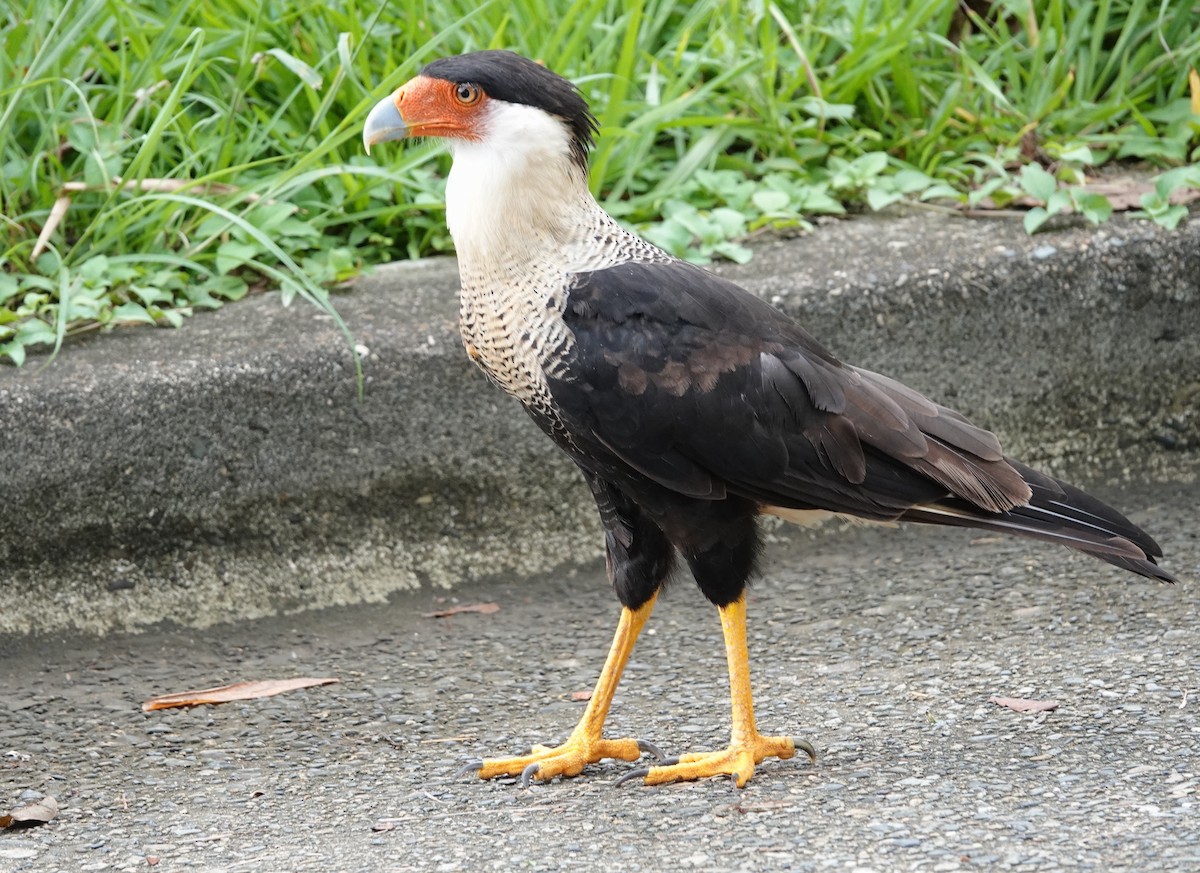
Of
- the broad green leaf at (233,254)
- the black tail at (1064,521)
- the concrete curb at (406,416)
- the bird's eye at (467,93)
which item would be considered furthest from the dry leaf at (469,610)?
the bird's eye at (467,93)

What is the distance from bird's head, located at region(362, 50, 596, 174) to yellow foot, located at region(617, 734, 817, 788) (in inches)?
49.0

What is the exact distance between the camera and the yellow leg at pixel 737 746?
9.92ft

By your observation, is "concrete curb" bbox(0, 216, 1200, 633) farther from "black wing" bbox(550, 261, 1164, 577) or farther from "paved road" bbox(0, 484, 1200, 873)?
"black wing" bbox(550, 261, 1164, 577)

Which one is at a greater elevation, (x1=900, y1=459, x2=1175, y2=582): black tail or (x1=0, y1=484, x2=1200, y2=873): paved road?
(x1=900, y1=459, x2=1175, y2=582): black tail

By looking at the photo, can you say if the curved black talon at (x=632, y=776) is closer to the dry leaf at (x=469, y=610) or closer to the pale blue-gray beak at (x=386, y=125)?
the dry leaf at (x=469, y=610)

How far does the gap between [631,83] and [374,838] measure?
2.89 meters

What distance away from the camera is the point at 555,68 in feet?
15.5

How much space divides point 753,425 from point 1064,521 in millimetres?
665

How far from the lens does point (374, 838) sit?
109 inches

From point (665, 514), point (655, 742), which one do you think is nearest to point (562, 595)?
point (655, 742)

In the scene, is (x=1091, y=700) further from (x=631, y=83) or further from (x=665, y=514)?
(x=631, y=83)

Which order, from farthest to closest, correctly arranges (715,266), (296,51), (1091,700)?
(296,51), (715,266), (1091,700)

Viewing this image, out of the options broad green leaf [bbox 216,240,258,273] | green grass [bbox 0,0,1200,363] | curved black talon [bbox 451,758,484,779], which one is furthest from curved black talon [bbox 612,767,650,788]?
broad green leaf [bbox 216,240,258,273]

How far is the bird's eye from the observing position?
3.08 metres
